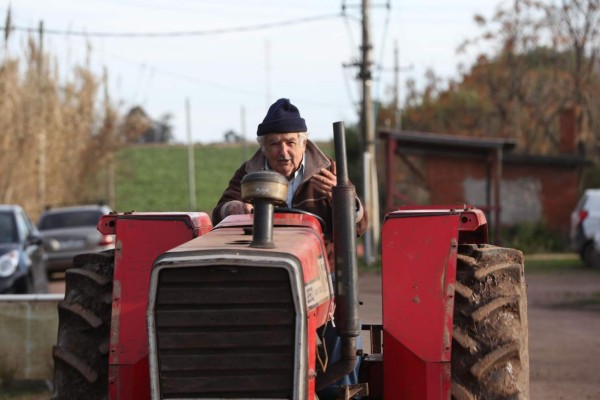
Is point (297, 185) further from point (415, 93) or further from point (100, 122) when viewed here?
point (415, 93)

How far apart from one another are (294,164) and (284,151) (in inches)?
4.4

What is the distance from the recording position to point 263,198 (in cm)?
585

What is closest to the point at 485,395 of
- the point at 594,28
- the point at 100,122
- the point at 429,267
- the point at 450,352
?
the point at 450,352

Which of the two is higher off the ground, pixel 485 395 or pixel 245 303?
pixel 245 303

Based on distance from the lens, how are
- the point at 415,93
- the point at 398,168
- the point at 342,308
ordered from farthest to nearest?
the point at 415,93 < the point at 398,168 < the point at 342,308

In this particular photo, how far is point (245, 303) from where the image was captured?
5.71 meters

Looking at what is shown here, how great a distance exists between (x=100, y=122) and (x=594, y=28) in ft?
58.2

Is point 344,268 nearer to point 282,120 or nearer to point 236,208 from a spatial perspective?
point 236,208

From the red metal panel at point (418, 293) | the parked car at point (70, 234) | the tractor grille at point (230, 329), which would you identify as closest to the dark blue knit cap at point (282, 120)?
the red metal panel at point (418, 293)

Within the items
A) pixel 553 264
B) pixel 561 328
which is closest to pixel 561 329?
pixel 561 328

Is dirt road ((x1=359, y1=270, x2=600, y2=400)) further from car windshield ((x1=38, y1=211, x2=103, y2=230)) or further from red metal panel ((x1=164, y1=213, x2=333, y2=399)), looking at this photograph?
car windshield ((x1=38, y1=211, x2=103, y2=230))

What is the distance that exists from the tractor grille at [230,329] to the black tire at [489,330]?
1.16 meters

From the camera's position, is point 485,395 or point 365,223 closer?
point 485,395

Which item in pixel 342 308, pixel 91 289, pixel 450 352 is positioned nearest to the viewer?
pixel 342 308
